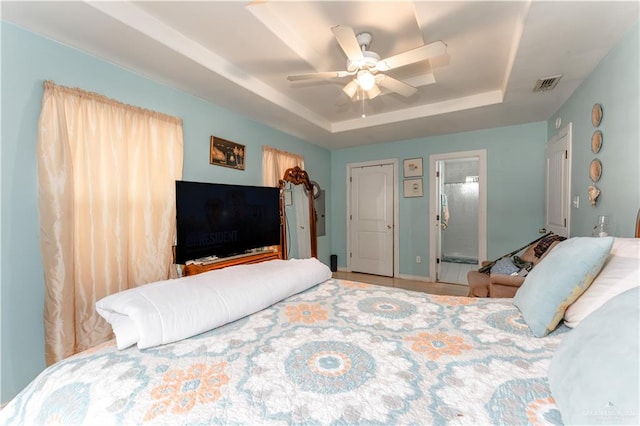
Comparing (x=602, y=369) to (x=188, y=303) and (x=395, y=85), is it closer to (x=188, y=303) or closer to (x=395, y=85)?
(x=188, y=303)

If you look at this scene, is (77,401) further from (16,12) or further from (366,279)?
(366,279)

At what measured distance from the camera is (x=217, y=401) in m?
0.72

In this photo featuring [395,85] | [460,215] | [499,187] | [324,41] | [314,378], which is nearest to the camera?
[314,378]

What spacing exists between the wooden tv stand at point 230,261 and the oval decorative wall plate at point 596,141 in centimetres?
306

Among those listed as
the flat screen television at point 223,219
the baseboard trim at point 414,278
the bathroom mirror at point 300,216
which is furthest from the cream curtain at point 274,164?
the baseboard trim at point 414,278

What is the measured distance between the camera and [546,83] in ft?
8.40

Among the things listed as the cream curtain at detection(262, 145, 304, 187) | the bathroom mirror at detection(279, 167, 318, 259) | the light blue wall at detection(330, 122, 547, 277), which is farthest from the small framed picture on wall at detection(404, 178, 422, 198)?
the cream curtain at detection(262, 145, 304, 187)

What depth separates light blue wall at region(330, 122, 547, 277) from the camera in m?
3.79

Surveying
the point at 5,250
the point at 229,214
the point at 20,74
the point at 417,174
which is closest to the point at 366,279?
the point at 417,174

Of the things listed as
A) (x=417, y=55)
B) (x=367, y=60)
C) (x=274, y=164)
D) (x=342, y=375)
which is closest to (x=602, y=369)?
(x=342, y=375)

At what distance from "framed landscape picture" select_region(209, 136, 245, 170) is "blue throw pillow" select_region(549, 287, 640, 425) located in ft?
9.96

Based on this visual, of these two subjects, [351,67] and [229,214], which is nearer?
[351,67]

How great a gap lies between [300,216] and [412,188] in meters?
1.91

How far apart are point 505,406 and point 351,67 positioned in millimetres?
2115
